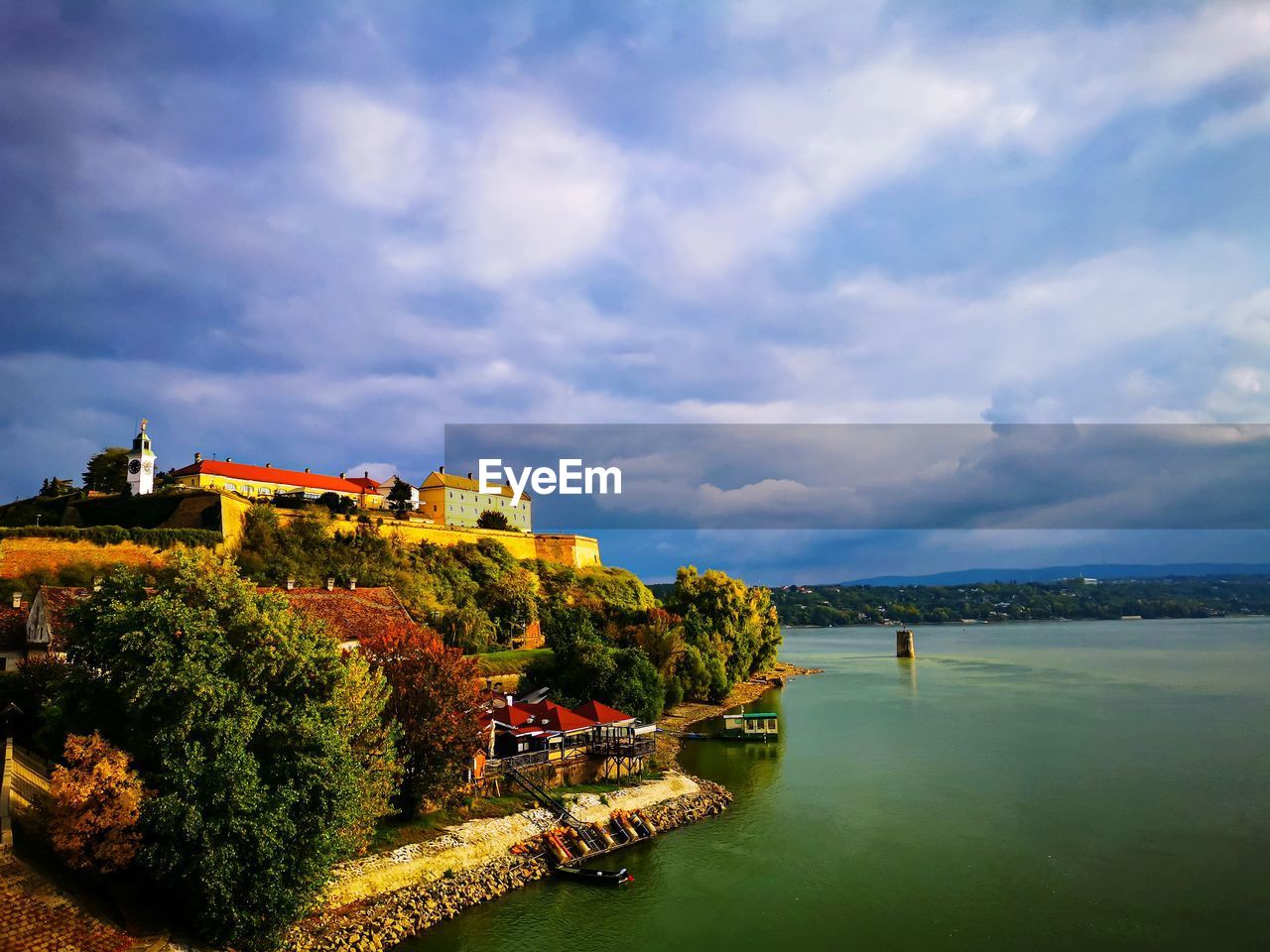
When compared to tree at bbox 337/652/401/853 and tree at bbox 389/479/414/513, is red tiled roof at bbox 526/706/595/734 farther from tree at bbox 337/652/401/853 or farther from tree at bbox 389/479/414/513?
tree at bbox 389/479/414/513

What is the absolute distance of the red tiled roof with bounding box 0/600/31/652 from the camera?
1005 inches

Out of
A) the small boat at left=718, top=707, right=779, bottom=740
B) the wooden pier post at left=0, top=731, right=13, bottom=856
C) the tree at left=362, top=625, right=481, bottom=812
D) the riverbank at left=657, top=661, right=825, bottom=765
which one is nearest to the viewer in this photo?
the wooden pier post at left=0, top=731, right=13, bottom=856

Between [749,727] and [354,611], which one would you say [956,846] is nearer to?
[749,727]

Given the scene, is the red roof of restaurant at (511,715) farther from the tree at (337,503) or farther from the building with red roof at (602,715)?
the tree at (337,503)

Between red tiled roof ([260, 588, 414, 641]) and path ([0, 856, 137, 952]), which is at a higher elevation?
red tiled roof ([260, 588, 414, 641])

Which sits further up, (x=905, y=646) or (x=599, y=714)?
(x=599, y=714)

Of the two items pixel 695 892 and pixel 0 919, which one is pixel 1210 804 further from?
pixel 0 919

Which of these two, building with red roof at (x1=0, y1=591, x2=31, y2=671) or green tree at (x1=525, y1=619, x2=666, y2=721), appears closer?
building with red roof at (x1=0, y1=591, x2=31, y2=671)

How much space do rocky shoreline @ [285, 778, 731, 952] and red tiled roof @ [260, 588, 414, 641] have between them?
9.36 metres

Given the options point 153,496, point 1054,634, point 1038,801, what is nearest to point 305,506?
point 153,496

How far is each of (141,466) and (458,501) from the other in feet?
104

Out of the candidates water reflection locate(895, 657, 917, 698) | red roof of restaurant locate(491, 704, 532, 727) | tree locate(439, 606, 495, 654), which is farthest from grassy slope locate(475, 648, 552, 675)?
water reflection locate(895, 657, 917, 698)

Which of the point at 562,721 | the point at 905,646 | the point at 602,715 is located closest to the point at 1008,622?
the point at 905,646

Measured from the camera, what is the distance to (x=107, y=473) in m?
50.2
